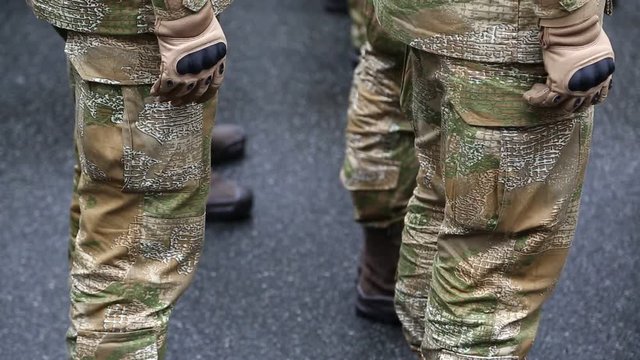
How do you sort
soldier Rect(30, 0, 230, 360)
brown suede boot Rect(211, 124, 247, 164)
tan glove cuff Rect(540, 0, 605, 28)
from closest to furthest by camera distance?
tan glove cuff Rect(540, 0, 605, 28), soldier Rect(30, 0, 230, 360), brown suede boot Rect(211, 124, 247, 164)

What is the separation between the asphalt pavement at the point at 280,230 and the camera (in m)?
2.56

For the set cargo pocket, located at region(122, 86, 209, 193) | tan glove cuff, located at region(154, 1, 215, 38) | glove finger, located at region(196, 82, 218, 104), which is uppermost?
tan glove cuff, located at region(154, 1, 215, 38)

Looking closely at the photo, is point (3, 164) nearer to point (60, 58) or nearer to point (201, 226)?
point (60, 58)

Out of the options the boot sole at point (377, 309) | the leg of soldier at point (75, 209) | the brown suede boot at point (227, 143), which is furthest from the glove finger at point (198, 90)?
the brown suede boot at point (227, 143)

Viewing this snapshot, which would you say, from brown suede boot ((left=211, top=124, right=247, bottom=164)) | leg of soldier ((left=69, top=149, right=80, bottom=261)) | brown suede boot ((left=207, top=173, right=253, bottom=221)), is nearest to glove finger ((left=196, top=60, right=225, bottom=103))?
leg of soldier ((left=69, top=149, right=80, bottom=261))

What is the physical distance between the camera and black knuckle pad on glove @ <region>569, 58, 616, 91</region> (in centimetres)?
159

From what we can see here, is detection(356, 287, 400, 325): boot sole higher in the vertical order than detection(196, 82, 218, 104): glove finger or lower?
lower

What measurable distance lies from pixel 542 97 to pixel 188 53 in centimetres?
51

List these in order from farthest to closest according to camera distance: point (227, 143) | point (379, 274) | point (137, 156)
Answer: point (227, 143) < point (379, 274) < point (137, 156)

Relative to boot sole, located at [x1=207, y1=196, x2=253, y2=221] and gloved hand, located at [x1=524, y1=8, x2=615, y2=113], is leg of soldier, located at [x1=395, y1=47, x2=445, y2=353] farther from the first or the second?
boot sole, located at [x1=207, y1=196, x2=253, y2=221]

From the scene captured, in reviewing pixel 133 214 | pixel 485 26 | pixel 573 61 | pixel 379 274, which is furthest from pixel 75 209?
pixel 573 61

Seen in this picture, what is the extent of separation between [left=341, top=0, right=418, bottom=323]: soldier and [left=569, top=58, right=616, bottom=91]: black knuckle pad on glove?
748 millimetres

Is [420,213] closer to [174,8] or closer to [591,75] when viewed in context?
[591,75]

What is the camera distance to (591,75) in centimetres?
160
